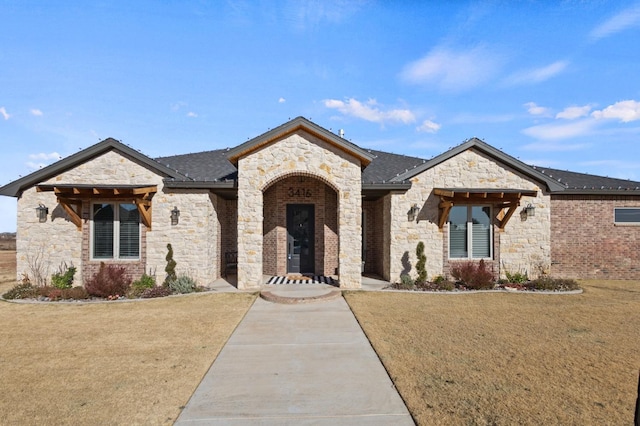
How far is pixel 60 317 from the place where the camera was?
8438mm

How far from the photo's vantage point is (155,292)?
1067 cm

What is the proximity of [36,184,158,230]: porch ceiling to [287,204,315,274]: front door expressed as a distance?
17.3 feet

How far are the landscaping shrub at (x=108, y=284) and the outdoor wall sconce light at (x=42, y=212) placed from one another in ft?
10.1

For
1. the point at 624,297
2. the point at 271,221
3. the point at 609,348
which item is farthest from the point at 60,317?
the point at 624,297

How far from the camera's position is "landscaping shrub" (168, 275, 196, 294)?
10992 mm

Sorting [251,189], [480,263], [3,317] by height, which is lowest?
[3,317]

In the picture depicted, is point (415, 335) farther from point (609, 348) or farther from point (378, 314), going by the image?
point (609, 348)

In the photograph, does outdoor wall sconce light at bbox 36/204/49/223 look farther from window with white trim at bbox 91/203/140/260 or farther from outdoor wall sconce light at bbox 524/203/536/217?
outdoor wall sconce light at bbox 524/203/536/217

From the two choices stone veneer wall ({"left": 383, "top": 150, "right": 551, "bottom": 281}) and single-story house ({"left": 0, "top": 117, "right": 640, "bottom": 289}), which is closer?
single-story house ({"left": 0, "top": 117, "right": 640, "bottom": 289})

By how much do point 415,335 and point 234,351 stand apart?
11.3 ft

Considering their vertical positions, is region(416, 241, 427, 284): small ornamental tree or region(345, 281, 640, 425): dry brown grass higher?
region(416, 241, 427, 284): small ornamental tree

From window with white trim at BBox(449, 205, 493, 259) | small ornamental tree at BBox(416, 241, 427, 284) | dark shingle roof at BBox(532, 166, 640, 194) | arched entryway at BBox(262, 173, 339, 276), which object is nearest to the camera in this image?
small ornamental tree at BBox(416, 241, 427, 284)

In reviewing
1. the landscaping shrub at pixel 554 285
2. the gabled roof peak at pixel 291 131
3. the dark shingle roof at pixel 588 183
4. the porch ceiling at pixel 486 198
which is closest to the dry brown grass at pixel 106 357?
the gabled roof peak at pixel 291 131

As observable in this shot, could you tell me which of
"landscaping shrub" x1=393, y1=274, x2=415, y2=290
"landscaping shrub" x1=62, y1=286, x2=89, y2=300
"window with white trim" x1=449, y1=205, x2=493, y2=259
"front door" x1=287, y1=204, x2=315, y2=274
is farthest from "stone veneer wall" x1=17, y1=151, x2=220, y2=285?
"window with white trim" x1=449, y1=205, x2=493, y2=259
